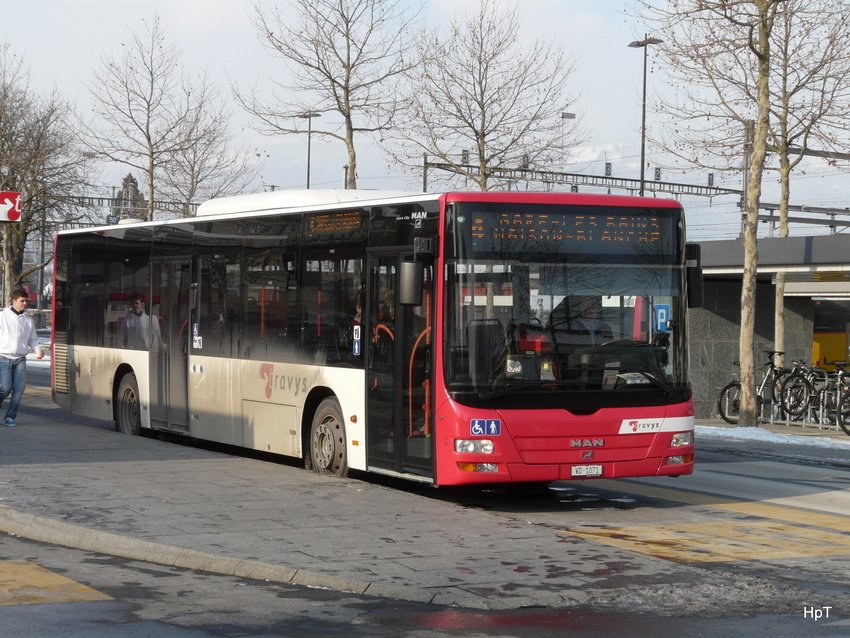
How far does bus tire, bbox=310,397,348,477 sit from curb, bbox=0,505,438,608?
3.69 meters

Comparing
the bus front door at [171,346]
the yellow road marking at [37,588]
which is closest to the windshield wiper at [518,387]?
the yellow road marking at [37,588]

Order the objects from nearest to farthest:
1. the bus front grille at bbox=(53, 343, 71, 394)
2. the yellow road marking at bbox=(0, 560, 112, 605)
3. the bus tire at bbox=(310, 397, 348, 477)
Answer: the yellow road marking at bbox=(0, 560, 112, 605)
the bus tire at bbox=(310, 397, 348, 477)
the bus front grille at bbox=(53, 343, 71, 394)

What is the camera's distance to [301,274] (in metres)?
14.3

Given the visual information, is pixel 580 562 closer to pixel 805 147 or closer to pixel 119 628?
pixel 119 628

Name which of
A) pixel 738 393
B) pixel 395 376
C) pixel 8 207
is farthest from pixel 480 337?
pixel 738 393

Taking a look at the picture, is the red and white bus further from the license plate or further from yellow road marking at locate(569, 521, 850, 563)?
yellow road marking at locate(569, 521, 850, 563)

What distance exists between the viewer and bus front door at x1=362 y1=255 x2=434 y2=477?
39.1ft

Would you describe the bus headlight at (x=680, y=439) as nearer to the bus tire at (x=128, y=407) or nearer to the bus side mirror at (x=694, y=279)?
the bus side mirror at (x=694, y=279)

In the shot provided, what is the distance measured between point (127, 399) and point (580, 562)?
10.9m

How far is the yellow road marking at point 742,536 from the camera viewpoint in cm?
985

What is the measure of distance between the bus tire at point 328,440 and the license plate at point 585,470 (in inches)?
100

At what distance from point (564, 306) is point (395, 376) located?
68.6 inches

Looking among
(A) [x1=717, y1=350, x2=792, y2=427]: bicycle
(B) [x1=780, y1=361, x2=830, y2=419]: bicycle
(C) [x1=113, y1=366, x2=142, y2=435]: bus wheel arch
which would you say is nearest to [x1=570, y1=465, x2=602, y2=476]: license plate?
(C) [x1=113, y1=366, x2=142, y2=435]: bus wheel arch

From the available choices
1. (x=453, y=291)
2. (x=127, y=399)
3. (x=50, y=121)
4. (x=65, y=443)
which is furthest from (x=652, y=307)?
(x=50, y=121)
